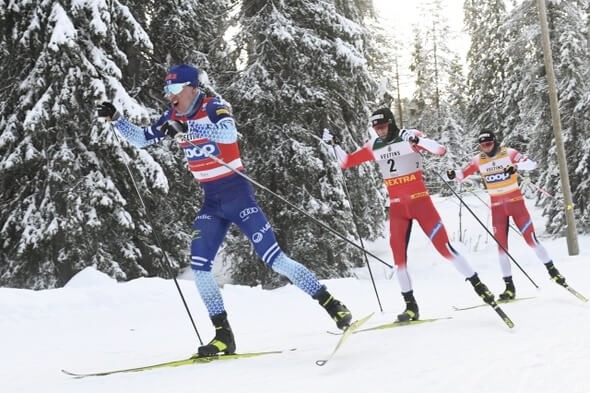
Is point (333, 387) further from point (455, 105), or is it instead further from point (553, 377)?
point (455, 105)

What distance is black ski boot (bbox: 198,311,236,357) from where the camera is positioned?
4382 mm

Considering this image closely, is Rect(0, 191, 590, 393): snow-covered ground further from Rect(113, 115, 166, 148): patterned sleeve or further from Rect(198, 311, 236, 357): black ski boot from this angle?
Rect(113, 115, 166, 148): patterned sleeve

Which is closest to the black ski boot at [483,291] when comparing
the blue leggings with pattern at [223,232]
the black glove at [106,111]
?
the blue leggings with pattern at [223,232]

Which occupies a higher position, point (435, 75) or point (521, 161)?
point (435, 75)

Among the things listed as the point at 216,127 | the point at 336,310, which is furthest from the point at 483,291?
the point at 216,127

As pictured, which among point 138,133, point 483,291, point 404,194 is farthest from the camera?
point 404,194

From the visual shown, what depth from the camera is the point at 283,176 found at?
12477 mm

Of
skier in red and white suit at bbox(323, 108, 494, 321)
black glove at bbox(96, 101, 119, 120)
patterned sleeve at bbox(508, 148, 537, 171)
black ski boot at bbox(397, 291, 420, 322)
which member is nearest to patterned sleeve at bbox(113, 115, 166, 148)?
black glove at bbox(96, 101, 119, 120)

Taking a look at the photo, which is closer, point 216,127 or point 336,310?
point 336,310

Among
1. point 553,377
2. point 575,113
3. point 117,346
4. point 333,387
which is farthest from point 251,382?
point 575,113

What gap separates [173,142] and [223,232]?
8452mm

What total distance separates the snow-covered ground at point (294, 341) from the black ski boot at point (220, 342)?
0.23 metres

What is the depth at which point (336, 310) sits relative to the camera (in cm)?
428

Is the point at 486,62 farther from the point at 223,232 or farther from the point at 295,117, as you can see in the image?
the point at 223,232
